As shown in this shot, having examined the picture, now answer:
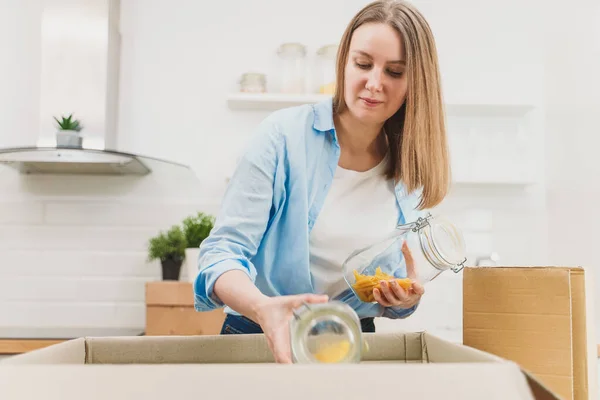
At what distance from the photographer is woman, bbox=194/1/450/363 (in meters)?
1.01

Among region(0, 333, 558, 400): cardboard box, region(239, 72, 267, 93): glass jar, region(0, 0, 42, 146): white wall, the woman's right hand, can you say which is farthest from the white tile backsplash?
region(0, 333, 558, 400): cardboard box

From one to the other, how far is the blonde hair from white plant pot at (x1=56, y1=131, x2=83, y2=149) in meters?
1.49

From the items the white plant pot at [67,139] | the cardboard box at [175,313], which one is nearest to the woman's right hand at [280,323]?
the cardboard box at [175,313]

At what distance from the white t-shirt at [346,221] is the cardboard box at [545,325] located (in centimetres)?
44

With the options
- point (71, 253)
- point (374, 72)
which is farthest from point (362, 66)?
point (71, 253)

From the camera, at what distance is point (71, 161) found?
2.44m

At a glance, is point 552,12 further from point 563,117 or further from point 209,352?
point 209,352

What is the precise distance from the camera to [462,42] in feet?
9.37

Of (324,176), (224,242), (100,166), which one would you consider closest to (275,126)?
(324,176)

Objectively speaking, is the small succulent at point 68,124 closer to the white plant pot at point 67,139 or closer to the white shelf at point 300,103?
the white plant pot at point 67,139

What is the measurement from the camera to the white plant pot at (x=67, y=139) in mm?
2396

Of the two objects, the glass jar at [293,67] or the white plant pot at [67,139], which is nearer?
the white plant pot at [67,139]

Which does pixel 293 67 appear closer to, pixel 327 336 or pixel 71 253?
pixel 71 253

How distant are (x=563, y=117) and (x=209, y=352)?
7.38 ft
